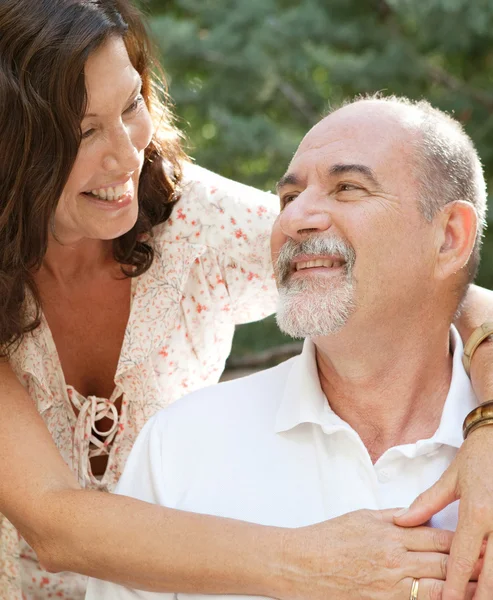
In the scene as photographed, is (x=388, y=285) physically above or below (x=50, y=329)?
above

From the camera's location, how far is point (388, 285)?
2.15 m

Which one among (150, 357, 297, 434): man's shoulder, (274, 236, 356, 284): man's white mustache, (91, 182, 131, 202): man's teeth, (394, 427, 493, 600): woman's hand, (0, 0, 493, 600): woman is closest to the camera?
(394, 427, 493, 600): woman's hand

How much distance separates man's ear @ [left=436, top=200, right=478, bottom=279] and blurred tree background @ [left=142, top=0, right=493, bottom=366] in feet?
6.90

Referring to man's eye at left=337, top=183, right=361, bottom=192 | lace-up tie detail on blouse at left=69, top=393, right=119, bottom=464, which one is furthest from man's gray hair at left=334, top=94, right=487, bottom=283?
lace-up tie detail on blouse at left=69, top=393, right=119, bottom=464

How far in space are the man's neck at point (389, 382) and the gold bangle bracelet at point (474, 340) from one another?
0.07 metres

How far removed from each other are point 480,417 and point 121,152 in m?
1.00

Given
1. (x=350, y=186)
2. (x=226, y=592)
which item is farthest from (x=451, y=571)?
(x=350, y=186)

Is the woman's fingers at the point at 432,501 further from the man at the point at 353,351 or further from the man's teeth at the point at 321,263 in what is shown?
the man's teeth at the point at 321,263

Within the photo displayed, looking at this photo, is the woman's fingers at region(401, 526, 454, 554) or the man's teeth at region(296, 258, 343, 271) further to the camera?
the man's teeth at region(296, 258, 343, 271)

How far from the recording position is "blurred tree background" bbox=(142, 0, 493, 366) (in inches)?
174

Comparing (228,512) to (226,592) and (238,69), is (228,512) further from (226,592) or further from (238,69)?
(238,69)

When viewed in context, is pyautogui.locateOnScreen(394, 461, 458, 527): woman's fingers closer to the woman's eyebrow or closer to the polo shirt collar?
the polo shirt collar

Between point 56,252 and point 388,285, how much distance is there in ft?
2.99

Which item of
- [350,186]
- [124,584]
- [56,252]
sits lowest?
[124,584]
